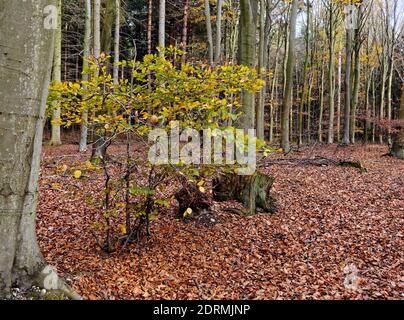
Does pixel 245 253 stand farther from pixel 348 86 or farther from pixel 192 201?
pixel 348 86

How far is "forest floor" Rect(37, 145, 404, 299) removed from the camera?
12.4ft

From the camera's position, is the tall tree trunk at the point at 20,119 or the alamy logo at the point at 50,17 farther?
the alamy logo at the point at 50,17

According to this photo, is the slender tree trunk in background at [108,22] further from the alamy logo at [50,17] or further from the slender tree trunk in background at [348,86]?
the slender tree trunk in background at [348,86]

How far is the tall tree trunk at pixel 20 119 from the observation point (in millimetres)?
2586

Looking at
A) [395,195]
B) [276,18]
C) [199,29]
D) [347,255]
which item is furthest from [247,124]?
[276,18]

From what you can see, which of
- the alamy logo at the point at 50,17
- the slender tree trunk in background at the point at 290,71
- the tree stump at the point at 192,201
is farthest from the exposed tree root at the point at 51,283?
the slender tree trunk in background at the point at 290,71

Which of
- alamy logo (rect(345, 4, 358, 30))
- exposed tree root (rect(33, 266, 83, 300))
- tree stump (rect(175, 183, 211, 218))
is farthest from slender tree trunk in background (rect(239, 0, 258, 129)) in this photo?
alamy logo (rect(345, 4, 358, 30))

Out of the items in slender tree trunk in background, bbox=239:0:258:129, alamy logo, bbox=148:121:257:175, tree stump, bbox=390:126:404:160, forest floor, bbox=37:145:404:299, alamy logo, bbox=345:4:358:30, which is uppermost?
alamy logo, bbox=345:4:358:30

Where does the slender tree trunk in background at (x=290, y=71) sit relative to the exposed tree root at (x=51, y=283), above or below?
above

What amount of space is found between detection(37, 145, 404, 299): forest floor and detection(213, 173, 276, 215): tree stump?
32cm

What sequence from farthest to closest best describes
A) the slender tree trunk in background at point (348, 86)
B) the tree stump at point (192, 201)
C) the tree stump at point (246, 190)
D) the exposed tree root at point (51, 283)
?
the slender tree trunk in background at point (348, 86) → the tree stump at point (246, 190) → the tree stump at point (192, 201) → the exposed tree root at point (51, 283)

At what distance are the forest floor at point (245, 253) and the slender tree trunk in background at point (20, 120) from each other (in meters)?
0.66

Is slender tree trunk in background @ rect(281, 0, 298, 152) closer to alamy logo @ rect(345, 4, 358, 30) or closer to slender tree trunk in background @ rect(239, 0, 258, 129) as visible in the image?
slender tree trunk in background @ rect(239, 0, 258, 129)
